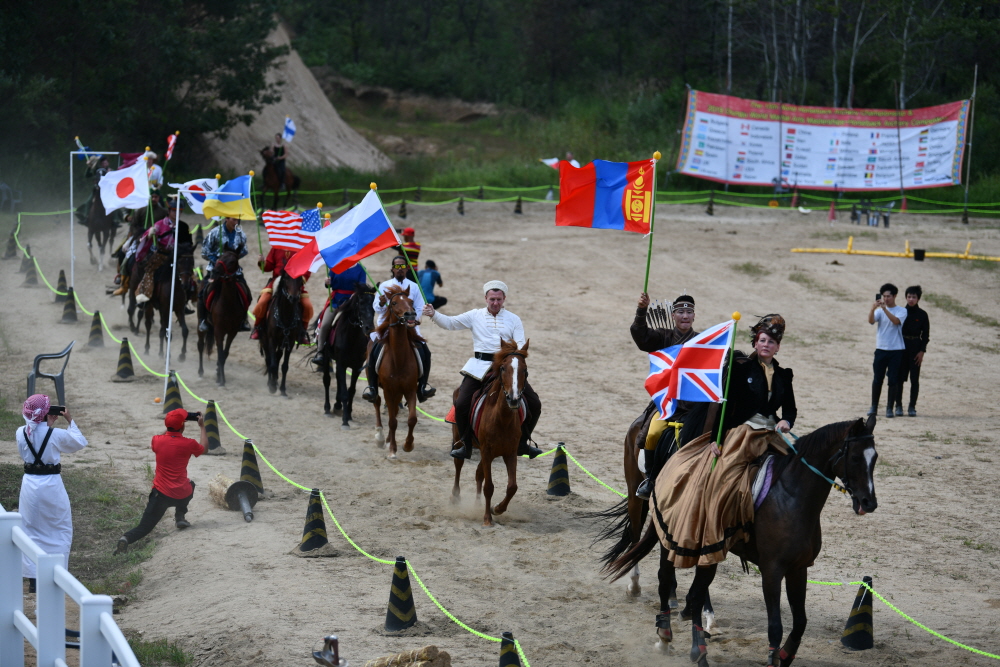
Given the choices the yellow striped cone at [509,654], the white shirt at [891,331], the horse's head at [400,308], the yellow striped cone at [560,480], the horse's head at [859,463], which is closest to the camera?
the yellow striped cone at [509,654]

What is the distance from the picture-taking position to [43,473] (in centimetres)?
862

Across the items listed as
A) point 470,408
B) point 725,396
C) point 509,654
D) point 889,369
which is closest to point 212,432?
point 470,408

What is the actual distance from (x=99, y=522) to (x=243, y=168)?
96.7 ft

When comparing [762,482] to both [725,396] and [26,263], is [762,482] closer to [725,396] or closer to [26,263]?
[725,396]

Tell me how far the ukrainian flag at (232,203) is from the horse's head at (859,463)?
1140 cm

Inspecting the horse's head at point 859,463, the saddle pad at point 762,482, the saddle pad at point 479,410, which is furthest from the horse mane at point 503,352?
the horse's head at point 859,463

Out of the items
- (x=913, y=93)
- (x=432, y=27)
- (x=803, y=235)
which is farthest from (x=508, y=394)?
(x=432, y=27)

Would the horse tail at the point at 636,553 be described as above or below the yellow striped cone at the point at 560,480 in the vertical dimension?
above

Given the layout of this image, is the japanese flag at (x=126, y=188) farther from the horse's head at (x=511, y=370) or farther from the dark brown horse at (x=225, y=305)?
the horse's head at (x=511, y=370)

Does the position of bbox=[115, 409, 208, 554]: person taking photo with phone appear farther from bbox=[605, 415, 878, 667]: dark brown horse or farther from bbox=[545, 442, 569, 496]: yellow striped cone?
bbox=[605, 415, 878, 667]: dark brown horse

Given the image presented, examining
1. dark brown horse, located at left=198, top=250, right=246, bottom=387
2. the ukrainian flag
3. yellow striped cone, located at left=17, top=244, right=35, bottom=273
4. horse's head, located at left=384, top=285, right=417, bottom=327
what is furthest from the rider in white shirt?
yellow striped cone, located at left=17, top=244, right=35, bottom=273

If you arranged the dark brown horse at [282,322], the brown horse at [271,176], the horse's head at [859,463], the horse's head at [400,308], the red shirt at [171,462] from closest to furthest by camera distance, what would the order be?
the horse's head at [859,463] < the red shirt at [171,462] < the horse's head at [400,308] < the dark brown horse at [282,322] < the brown horse at [271,176]

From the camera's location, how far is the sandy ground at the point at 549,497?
7.97m

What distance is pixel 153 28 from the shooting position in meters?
33.7
